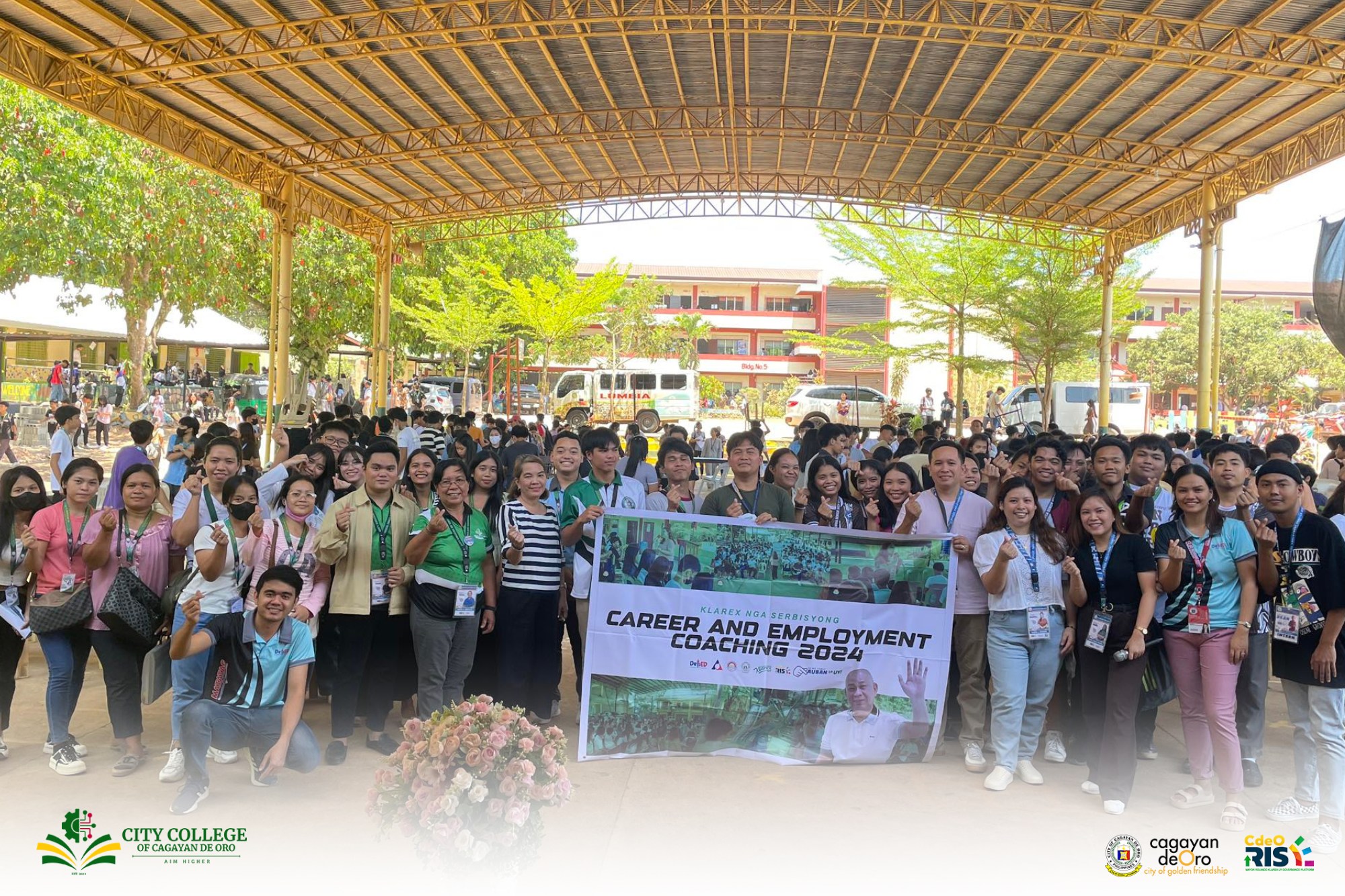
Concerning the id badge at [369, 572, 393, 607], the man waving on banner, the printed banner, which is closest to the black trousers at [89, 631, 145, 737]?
the id badge at [369, 572, 393, 607]

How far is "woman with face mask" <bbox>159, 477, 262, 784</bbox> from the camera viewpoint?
A: 509 cm

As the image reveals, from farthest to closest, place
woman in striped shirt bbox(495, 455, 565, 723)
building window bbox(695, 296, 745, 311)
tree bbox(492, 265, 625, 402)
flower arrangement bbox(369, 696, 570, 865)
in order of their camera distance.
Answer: building window bbox(695, 296, 745, 311)
tree bbox(492, 265, 625, 402)
woman in striped shirt bbox(495, 455, 565, 723)
flower arrangement bbox(369, 696, 570, 865)

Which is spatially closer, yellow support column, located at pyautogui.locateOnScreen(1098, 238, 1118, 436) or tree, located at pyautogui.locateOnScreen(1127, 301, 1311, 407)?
yellow support column, located at pyautogui.locateOnScreen(1098, 238, 1118, 436)

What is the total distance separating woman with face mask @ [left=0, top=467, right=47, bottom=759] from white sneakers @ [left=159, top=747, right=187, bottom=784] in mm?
948

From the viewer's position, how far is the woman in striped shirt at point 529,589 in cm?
580

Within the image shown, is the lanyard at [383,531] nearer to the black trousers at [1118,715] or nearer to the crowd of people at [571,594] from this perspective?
the crowd of people at [571,594]

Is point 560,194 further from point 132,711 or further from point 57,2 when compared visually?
point 132,711

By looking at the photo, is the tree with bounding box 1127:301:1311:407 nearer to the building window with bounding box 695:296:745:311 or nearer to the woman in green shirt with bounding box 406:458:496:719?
the building window with bounding box 695:296:745:311

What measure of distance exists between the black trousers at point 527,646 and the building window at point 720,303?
54.1m

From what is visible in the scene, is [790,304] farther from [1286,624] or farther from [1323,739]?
[1323,739]

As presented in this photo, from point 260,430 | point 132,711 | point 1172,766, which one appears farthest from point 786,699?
point 260,430

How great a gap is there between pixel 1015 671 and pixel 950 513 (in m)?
0.92

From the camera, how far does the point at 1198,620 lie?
16.5ft

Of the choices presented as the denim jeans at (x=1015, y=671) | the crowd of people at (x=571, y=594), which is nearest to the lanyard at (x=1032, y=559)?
the crowd of people at (x=571, y=594)
